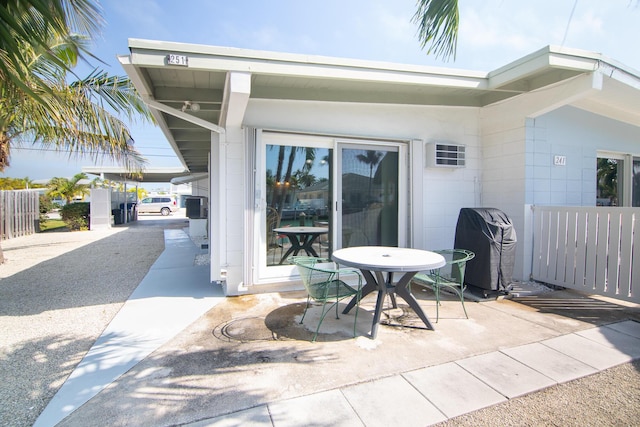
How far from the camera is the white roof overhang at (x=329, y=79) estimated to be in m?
3.32

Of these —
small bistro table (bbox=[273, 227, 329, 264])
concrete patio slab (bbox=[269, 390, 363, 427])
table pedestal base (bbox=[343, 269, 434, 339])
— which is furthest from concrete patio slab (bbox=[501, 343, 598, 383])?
small bistro table (bbox=[273, 227, 329, 264])

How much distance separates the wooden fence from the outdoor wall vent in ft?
40.6

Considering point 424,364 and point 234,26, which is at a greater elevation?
point 234,26

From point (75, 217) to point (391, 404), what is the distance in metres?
15.3

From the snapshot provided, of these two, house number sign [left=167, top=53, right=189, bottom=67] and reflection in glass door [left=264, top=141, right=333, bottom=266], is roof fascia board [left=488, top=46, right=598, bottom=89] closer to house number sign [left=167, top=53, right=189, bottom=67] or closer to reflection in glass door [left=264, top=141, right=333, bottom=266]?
reflection in glass door [left=264, top=141, right=333, bottom=266]

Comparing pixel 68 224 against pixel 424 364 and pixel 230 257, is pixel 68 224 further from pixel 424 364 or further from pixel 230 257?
pixel 424 364

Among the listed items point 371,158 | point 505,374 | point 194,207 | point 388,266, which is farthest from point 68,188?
point 505,374

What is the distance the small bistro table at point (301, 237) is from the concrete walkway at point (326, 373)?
4.25 feet

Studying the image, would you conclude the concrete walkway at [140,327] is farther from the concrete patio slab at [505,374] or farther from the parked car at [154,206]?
the parked car at [154,206]

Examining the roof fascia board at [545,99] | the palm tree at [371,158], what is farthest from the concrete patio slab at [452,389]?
the roof fascia board at [545,99]

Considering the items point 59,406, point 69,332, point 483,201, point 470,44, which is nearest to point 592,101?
point 483,201

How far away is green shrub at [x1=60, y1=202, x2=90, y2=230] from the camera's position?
42.8 feet

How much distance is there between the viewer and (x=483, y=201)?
17.7 ft

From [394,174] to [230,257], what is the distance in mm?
2794
